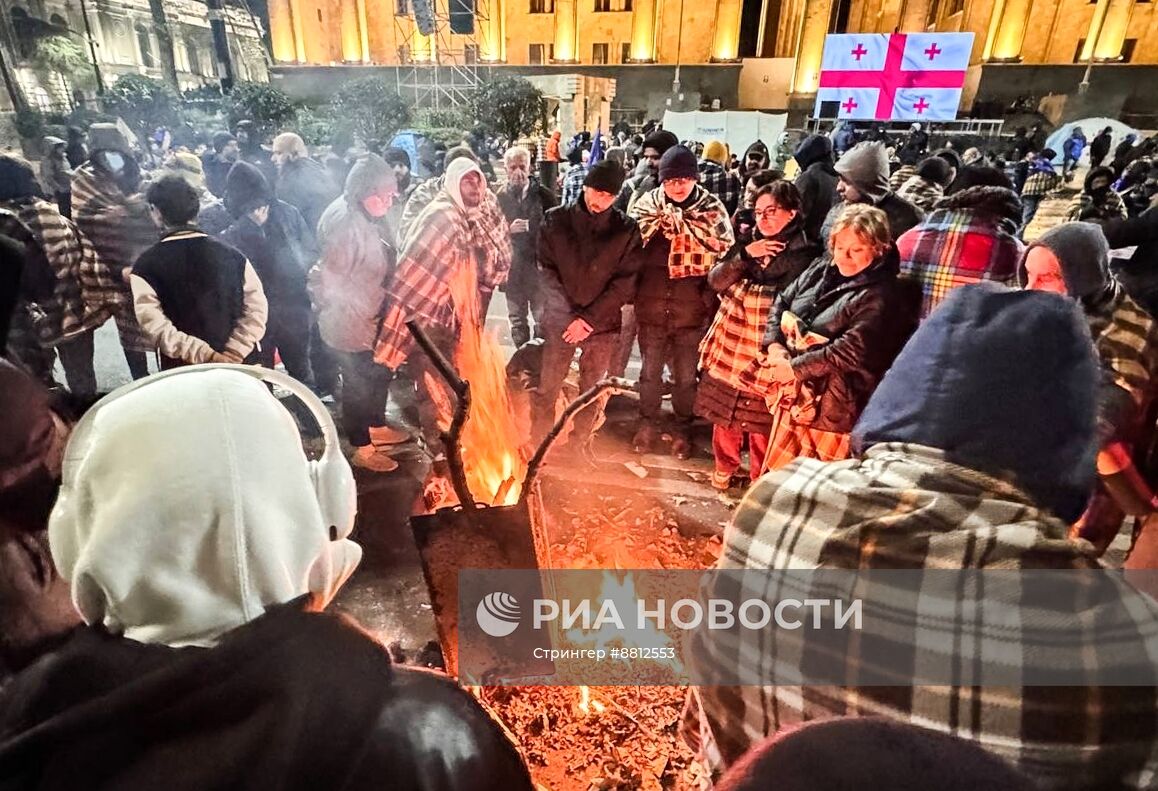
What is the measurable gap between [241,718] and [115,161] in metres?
5.69

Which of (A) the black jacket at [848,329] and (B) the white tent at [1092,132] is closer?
(A) the black jacket at [848,329]

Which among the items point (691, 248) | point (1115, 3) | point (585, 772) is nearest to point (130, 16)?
point (691, 248)

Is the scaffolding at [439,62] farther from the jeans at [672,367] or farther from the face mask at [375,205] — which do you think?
the jeans at [672,367]

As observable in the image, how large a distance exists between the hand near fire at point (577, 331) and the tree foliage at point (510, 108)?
18.6m

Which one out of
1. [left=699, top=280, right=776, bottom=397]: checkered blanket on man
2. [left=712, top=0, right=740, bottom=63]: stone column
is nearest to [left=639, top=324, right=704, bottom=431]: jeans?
[left=699, top=280, right=776, bottom=397]: checkered blanket on man

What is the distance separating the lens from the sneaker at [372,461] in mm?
5051

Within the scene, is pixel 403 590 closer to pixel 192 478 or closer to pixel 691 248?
pixel 192 478

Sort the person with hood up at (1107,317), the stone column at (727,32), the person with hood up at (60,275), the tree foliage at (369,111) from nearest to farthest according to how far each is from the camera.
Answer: the person with hood up at (1107,317) < the person with hood up at (60,275) < the tree foliage at (369,111) < the stone column at (727,32)

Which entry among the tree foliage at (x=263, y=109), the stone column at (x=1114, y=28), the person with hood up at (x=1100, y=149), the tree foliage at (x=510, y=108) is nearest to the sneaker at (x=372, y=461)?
the tree foliage at (x=263, y=109)

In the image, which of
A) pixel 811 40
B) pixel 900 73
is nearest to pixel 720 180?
pixel 900 73

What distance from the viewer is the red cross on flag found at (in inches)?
700

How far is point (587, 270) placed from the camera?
5.04 metres

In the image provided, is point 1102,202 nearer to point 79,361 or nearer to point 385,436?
point 385,436

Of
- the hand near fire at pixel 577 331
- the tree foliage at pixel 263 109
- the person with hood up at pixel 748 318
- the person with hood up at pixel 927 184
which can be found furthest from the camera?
the tree foliage at pixel 263 109
